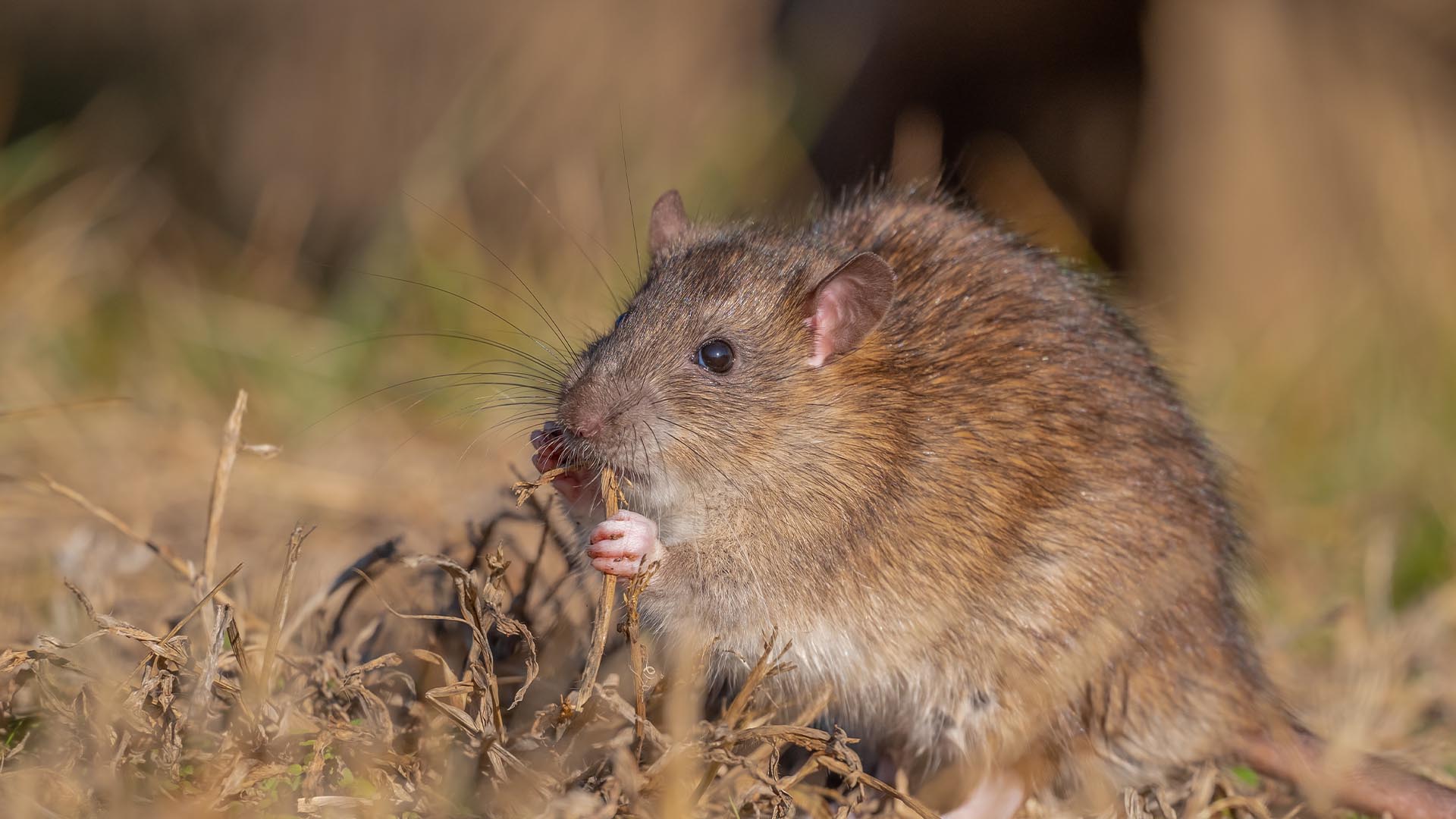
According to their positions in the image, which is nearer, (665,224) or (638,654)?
(638,654)

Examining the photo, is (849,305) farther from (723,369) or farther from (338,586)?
(338,586)

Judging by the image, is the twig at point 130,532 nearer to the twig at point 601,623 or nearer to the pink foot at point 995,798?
the twig at point 601,623

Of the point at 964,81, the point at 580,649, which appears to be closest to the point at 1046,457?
the point at 580,649

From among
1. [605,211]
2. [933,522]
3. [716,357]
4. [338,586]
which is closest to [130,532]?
[338,586]

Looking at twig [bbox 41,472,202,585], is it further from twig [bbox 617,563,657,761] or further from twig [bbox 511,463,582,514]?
twig [bbox 617,563,657,761]

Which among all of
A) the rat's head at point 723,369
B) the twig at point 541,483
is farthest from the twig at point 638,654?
the rat's head at point 723,369

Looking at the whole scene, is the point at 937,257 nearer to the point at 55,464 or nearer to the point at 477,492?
the point at 477,492

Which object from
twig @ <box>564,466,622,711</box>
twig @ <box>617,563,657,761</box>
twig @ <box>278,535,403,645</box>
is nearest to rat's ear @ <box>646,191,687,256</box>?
twig @ <box>564,466,622,711</box>
